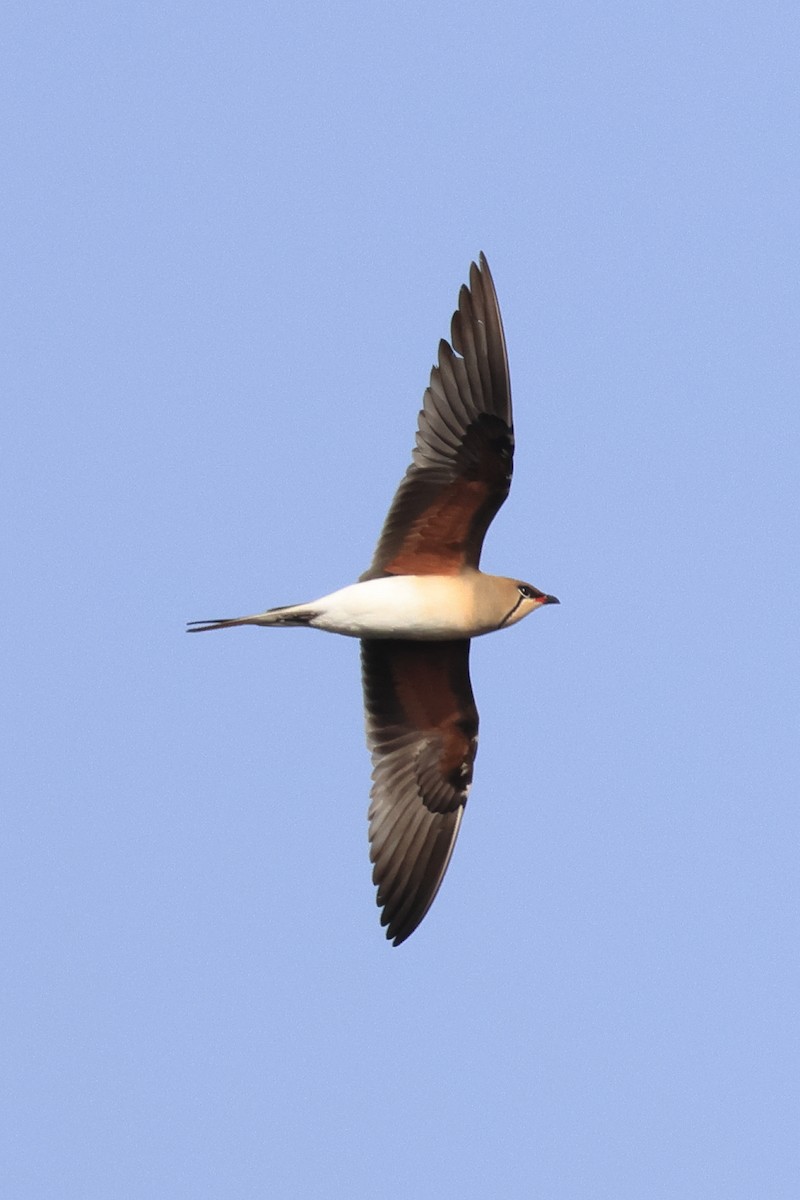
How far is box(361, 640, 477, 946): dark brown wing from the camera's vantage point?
18.8m

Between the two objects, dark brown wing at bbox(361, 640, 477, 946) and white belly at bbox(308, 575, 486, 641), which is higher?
white belly at bbox(308, 575, 486, 641)

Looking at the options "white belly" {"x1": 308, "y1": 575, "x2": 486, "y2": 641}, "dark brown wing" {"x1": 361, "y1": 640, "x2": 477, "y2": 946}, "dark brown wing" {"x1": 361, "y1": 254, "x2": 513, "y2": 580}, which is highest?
"dark brown wing" {"x1": 361, "y1": 254, "x2": 513, "y2": 580}

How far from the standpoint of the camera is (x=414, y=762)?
19.0 meters

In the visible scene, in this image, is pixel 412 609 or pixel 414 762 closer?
pixel 412 609

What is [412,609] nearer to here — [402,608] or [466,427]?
[402,608]

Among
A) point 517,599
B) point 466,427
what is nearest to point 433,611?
point 517,599

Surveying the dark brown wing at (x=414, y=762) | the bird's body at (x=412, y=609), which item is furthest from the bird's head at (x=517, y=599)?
the dark brown wing at (x=414, y=762)

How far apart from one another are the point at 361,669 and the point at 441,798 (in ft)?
4.10

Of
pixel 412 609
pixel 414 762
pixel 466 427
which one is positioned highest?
pixel 466 427

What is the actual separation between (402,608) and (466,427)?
1447 mm

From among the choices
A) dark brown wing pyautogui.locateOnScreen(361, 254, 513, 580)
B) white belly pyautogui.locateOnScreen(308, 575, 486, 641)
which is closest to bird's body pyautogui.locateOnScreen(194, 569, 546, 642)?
white belly pyautogui.locateOnScreen(308, 575, 486, 641)

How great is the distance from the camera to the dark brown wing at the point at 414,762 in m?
18.8

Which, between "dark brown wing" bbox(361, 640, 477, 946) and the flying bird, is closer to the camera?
the flying bird

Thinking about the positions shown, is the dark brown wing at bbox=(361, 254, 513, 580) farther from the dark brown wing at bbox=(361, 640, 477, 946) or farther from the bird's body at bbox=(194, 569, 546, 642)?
the dark brown wing at bbox=(361, 640, 477, 946)
